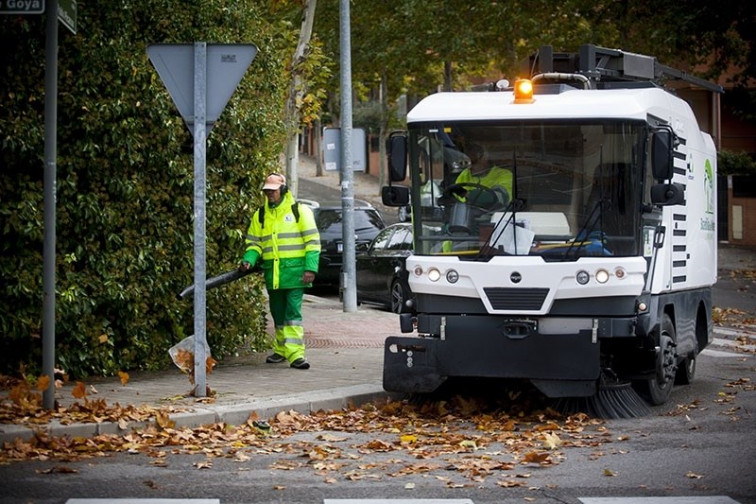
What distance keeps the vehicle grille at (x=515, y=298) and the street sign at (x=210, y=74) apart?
104 inches

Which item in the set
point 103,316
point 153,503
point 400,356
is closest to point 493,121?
point 400,356

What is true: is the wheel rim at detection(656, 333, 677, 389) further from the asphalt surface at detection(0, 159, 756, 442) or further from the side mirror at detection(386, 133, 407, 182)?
the side mirror at detection(386, 133, 407, 182)

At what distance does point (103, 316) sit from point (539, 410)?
4039 mm

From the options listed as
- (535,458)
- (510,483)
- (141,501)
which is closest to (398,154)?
(535,458)

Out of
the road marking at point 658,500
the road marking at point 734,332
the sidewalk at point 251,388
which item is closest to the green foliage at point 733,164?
the road marking at point 734,332

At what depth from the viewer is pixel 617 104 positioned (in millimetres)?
11094

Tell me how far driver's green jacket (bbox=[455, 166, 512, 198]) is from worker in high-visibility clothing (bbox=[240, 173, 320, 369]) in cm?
234

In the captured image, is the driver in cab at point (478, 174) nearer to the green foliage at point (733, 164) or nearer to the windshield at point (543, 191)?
the windshield at point (543, 191)

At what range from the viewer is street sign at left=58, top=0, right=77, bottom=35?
32.6 feet

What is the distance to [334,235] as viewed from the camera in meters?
26.0

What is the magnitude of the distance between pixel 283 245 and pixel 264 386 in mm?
1803

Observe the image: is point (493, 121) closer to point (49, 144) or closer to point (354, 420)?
point (354, 420)

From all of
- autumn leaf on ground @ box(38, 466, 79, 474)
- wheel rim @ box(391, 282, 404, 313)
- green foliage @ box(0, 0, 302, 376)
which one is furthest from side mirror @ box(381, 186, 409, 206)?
wheel rim @ box(391, 282, 404, 313)

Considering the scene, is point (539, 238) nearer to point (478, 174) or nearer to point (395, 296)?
point (478, 174)
